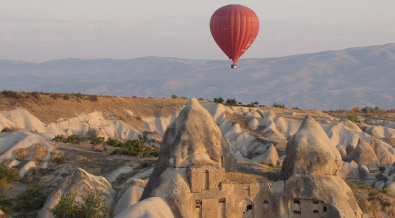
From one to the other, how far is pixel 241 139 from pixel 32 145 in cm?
3520

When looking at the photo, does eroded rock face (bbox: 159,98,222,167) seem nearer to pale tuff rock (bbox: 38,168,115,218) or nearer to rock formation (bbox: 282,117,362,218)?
rock formation (bbox: 282,117,362,218)

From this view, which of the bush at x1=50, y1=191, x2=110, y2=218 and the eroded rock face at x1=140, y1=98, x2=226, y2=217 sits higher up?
the eroded rock face at x1=140, y1=98, x2=226, y2=217

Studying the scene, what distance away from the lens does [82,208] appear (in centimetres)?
3544

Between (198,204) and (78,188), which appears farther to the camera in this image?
(78,188)

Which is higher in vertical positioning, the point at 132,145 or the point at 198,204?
the point at 198,204

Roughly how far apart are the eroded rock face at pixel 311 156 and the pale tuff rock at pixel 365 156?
28.7 m

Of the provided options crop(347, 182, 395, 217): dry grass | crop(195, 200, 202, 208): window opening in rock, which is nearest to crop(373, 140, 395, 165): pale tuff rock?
crop(347, 182, 395, 217): dry grass

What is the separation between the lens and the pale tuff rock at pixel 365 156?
63.8 meters

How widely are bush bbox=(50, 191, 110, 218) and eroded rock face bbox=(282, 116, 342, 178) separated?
36.7 ft

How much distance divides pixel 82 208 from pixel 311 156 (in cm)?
1354

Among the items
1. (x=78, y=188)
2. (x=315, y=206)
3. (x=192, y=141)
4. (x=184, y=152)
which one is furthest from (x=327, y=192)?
(x=78, y=188)

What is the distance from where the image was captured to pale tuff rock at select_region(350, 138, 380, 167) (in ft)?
209

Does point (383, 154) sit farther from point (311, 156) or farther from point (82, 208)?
point (82, 208)

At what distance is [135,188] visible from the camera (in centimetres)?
3850
